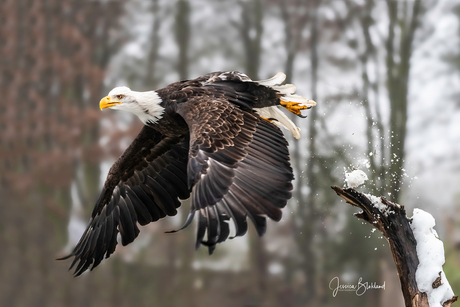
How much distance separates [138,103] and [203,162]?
1.03m

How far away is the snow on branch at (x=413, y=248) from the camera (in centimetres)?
304

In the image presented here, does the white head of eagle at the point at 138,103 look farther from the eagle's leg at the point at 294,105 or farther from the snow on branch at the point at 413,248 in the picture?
the snow on branch at the point at 413,248

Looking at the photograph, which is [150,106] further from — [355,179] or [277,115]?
[355,179]

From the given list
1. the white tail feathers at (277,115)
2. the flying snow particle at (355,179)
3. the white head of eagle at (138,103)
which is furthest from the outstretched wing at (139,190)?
the flying snow particle at (355,179)

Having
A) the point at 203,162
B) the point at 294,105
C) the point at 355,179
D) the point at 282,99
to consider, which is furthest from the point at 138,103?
the point at 355,179

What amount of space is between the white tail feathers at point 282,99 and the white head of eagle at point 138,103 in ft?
2.93

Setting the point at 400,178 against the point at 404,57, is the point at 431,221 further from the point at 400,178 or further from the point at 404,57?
the point at 404,57

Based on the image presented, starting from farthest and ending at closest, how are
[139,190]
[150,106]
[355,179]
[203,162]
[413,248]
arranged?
[139,190] → [150,106] → [355,179] → [413,248] → [203,162]

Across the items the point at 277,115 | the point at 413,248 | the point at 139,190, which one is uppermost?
the point at 277,115

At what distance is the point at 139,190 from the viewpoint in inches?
155

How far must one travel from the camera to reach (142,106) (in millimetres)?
3512

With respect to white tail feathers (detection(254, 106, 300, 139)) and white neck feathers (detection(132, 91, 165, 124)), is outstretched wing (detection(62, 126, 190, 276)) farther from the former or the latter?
white tail feathers (detection(254, 106, 300, 139))

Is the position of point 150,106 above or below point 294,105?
below

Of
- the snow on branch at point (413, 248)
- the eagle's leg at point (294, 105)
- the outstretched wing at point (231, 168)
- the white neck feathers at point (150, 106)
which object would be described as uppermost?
the eagle's leg at point (294, 105)
